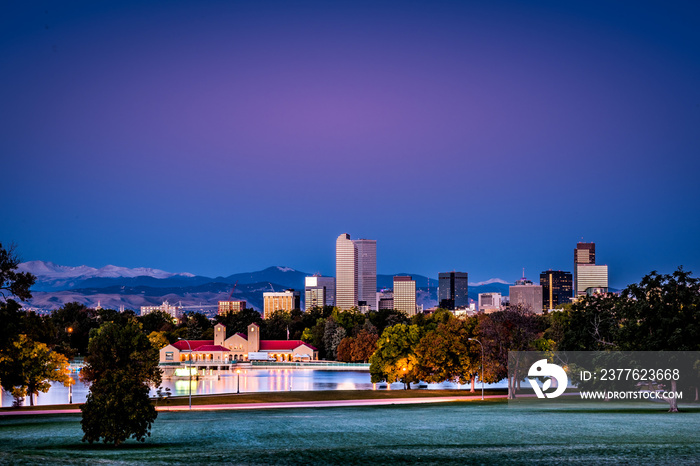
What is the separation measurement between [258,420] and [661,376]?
2762 centimetres

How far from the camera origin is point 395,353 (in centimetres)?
8806

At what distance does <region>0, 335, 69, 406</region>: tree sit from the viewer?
63.8 m

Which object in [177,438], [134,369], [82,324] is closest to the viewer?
[177,438]

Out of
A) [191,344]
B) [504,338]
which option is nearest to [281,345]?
[191,344]

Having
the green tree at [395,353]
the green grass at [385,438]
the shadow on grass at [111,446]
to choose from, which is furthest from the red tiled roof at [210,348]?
the shadow on grass at [111,446]

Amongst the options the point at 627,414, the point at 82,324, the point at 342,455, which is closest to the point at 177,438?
the point at 342,455

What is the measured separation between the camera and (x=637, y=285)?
176 ft

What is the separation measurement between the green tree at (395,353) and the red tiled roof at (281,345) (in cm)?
9519

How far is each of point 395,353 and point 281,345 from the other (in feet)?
336

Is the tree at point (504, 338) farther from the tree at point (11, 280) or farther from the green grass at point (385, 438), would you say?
the tree at point (11, 280)

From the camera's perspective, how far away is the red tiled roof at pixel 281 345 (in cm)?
18400

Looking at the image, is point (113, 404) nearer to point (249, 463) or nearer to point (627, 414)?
point (249, 463)

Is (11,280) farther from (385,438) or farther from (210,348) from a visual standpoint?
(210,348)

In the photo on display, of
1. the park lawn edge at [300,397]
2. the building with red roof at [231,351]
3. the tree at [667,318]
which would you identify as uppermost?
the tree at [667,318]
